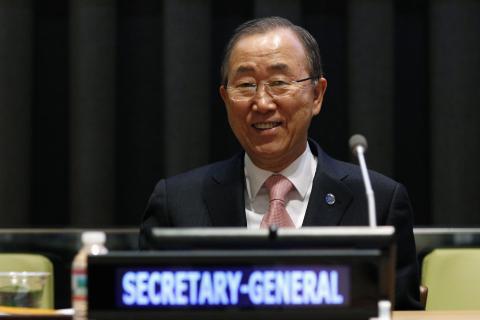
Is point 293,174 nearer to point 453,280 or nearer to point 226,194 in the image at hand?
point 226,194

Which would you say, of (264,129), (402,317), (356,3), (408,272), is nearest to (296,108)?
(264,129)

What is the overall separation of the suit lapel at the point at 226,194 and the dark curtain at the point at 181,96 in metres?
1.72

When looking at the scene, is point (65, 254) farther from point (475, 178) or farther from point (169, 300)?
point (475, 178)

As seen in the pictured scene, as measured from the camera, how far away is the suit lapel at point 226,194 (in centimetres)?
232

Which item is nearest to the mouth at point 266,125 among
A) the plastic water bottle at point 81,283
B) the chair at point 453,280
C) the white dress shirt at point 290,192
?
the white dress shirt at point 290,192

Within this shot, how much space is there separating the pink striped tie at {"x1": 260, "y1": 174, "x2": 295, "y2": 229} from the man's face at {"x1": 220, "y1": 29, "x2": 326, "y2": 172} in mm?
58

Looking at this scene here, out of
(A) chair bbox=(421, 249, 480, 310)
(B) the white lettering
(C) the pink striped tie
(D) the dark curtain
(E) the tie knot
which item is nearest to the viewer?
(B) the white lettering

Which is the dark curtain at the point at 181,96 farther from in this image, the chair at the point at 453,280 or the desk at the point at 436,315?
the desk at the point at 436,315

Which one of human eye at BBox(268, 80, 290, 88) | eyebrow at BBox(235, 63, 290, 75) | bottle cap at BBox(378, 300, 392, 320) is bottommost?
bottle cap at BBox(378, 300, 392, 320)

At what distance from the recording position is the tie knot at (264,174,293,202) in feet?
7.54

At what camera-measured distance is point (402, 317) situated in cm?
187

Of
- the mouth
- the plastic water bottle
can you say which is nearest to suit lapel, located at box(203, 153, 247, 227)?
the mouth

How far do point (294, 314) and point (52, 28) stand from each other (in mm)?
3025

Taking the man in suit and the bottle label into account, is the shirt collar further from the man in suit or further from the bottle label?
the bottle label
